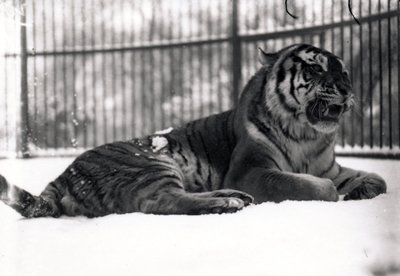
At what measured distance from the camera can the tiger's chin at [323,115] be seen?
2.49 metres

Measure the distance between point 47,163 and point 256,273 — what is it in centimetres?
215

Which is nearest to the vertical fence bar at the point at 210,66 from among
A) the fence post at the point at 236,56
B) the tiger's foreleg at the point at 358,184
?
the fence post at the point at 236,56

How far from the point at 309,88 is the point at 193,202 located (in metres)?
0.74

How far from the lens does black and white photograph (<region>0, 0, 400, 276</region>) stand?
5.65 ft

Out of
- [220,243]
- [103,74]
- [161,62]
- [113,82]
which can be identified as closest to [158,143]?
[220,243]

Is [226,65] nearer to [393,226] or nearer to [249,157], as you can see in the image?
[249,157]

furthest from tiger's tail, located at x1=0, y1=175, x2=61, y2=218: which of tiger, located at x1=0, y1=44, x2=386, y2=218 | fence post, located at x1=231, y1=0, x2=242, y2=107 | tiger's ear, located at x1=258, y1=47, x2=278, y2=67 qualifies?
fence post, located at x1=231, y1=0, x2=242, y2=107

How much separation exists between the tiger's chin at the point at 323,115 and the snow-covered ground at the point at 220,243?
0.41 metres

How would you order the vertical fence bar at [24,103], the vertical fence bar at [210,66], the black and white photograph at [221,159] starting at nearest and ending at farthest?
the black and white photograph at [221,159], the vertical fence bar at [24,103], the vertical fence bar at [210,66]

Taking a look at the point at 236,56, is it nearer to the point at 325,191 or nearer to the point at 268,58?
the point at 268,58

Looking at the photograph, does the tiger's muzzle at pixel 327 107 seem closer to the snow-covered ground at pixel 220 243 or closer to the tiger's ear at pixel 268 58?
the tiger's ear at pixel 268 58

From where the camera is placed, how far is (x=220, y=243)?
1.76 meters

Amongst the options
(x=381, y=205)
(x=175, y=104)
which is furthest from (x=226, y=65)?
(x=381, y=205)

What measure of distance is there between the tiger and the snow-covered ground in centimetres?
11
